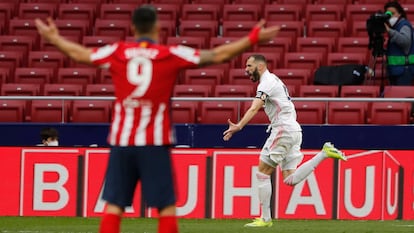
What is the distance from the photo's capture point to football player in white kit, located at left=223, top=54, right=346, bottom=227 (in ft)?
47.3

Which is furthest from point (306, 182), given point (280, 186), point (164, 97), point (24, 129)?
point (164, 97)

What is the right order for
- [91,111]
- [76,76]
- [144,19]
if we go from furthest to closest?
1. [76,76]
2. [91,111]
3. [144,19]

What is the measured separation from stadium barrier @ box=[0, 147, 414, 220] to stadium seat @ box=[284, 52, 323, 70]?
3646mm

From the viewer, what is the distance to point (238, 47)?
27.2 ft

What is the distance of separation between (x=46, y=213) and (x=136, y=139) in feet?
29.0

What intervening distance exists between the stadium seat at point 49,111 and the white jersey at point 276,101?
4.50m

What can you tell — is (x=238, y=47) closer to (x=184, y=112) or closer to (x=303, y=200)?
(x=303, y=200)

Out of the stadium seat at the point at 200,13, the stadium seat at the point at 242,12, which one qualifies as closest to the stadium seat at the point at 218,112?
the stadium seat at the point at 242,12

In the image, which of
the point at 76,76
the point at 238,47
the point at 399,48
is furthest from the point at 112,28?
the point at 238,47

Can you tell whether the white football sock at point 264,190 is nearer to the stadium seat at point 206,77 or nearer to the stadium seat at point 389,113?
the stadium seat at point 389,113

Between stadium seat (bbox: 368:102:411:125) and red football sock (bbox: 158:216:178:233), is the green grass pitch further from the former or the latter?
red football sock (bbox: 158:216:178:233)

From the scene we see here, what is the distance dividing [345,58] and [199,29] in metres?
2.91

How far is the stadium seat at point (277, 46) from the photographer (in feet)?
68.3

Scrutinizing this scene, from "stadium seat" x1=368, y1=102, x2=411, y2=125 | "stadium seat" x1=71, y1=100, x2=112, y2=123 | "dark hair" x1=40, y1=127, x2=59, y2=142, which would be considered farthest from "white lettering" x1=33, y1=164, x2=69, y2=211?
"stadium seat" x1=368, y1=102, x2=411, y2=125
